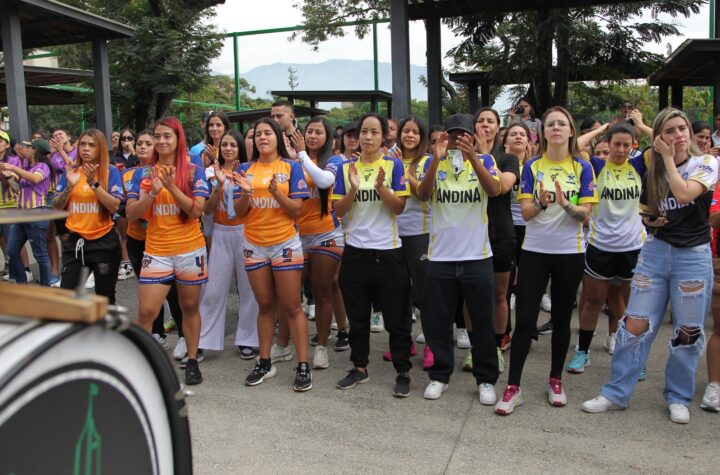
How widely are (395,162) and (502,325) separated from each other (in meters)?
1.62

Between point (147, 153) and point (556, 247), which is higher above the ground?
point (147, 153)

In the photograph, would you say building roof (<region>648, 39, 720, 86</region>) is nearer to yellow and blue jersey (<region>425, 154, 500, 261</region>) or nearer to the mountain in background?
the mountain in background

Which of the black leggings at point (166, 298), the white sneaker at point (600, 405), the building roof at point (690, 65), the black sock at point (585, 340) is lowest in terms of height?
the white sneaker at point (600, 405)

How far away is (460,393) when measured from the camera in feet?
15.0

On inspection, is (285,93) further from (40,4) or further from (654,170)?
(654,170)

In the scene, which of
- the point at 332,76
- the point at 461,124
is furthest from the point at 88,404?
the point at 332,76

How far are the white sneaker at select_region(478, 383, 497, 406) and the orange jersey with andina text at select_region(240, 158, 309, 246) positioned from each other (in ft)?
5.65

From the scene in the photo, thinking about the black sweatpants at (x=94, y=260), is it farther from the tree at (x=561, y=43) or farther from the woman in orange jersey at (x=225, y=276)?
the tree at (x=561, y=43)

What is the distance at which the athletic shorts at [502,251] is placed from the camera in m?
5.04

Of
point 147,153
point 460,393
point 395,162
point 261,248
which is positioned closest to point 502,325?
point 460,393

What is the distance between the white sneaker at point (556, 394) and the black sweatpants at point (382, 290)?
3.19 feet

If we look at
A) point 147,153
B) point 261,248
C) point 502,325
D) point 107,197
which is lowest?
point 502,325

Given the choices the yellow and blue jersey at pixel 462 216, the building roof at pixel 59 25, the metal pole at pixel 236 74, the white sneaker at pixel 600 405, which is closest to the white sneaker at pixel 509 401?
the white sneaker at pixel 600 405

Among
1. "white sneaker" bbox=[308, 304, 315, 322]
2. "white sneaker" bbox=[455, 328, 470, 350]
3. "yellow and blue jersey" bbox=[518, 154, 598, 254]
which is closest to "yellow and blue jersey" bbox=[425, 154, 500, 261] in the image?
"yellow and blue jersey" bbox=[518, 154, 598, 254]
